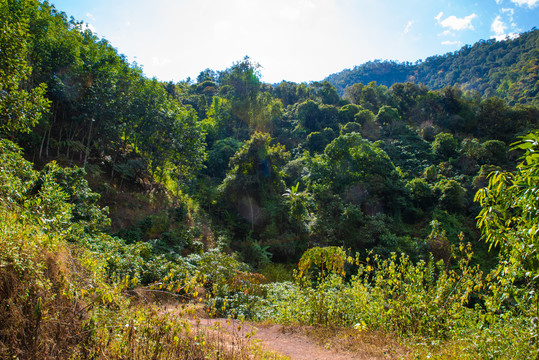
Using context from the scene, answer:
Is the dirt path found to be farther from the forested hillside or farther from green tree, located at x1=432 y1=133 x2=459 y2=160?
green tree, located at x1=432 y1=133 x2=459 y2=160

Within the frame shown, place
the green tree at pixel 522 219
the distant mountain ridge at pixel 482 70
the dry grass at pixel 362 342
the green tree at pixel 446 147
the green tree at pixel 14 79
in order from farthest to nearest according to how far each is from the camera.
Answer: the distant mountain ridge at pixel 482 70
the green tree at pixel 446 147
the green tree at pixel 14 79
the dry grass at pixel 362 342
the green tree at pixel 522 219

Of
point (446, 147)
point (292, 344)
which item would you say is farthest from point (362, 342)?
point (446, 147)

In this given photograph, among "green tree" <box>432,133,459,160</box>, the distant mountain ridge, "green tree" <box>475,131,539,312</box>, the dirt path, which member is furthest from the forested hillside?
the distant mountain ridge

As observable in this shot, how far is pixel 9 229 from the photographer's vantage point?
293 cm

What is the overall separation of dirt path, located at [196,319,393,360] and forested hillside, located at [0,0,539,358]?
453 mm

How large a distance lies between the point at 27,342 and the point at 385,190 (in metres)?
21.6

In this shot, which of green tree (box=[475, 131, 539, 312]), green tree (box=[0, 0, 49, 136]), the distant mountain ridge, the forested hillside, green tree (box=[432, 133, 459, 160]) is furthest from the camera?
the distant mountain ridge

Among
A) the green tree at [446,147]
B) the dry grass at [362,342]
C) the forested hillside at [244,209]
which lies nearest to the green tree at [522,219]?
the forested hillside at [244,209]

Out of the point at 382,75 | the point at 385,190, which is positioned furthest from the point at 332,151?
the point at 382,75

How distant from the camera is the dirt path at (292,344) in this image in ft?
12.9

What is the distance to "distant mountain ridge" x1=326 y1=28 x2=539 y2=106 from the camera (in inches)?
1882

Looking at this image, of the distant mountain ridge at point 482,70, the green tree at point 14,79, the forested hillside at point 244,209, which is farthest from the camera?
the distant mountain ridge at point 482,70

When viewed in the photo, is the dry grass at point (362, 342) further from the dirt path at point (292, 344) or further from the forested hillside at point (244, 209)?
the forested hillside at point (244, 209)

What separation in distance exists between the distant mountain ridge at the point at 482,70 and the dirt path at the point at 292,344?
174 ft
